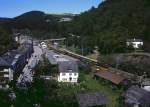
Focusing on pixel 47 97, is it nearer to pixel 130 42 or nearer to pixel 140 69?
pixel 140 69

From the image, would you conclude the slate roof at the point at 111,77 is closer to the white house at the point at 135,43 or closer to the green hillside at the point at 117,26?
the green hillside at the point at 117,26

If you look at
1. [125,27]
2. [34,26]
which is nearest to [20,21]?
[34,26]

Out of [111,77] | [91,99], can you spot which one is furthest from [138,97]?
[111,77]

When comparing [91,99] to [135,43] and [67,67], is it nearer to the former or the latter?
[67,67]

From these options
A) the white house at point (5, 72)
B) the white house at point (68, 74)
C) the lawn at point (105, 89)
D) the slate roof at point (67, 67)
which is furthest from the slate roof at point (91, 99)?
the white house at point (5, 72)

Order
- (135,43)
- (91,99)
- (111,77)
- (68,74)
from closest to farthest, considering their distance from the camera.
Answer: (91,99)
(111,77)
(68,74)
(135,43)

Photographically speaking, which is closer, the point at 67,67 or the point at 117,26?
the point at 67,67

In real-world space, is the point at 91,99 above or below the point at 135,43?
below
